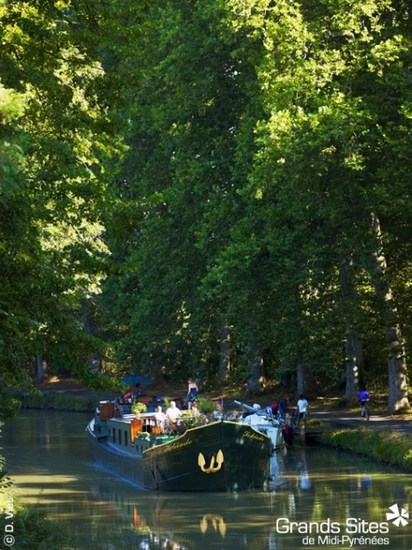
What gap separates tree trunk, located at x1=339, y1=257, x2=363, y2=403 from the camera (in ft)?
156

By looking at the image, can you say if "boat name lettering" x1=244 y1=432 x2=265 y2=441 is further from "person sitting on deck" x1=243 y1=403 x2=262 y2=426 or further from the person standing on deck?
the person standing on deck

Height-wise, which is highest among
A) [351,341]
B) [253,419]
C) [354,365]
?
[351,341]

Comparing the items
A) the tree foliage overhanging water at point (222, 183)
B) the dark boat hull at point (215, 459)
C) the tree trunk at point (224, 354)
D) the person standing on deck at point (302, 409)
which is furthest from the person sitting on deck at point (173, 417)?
the tree trunk at point (224, 354)

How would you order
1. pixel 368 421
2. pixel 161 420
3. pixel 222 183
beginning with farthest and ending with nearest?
pixel 222 183 → pixel 368 421 → pixel 161 420

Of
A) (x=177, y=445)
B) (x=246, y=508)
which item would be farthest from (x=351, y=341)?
(x=246, y=508)

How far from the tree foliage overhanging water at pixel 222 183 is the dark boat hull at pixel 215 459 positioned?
175 inches

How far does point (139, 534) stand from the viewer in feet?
93.8

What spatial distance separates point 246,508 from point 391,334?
52.6 ft

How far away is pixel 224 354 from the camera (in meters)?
69.6

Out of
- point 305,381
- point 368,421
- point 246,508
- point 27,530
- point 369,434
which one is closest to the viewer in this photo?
point 27,530

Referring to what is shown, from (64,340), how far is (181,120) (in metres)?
37.0

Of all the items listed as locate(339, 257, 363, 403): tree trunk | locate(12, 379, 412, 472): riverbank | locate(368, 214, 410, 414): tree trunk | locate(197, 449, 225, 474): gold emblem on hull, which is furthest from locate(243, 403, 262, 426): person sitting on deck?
locate(197, 449, 225, 474): gold emblem on hull

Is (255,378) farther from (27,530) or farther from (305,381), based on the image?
(27,530)

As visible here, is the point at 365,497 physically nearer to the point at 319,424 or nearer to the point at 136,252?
the point at 319,424
